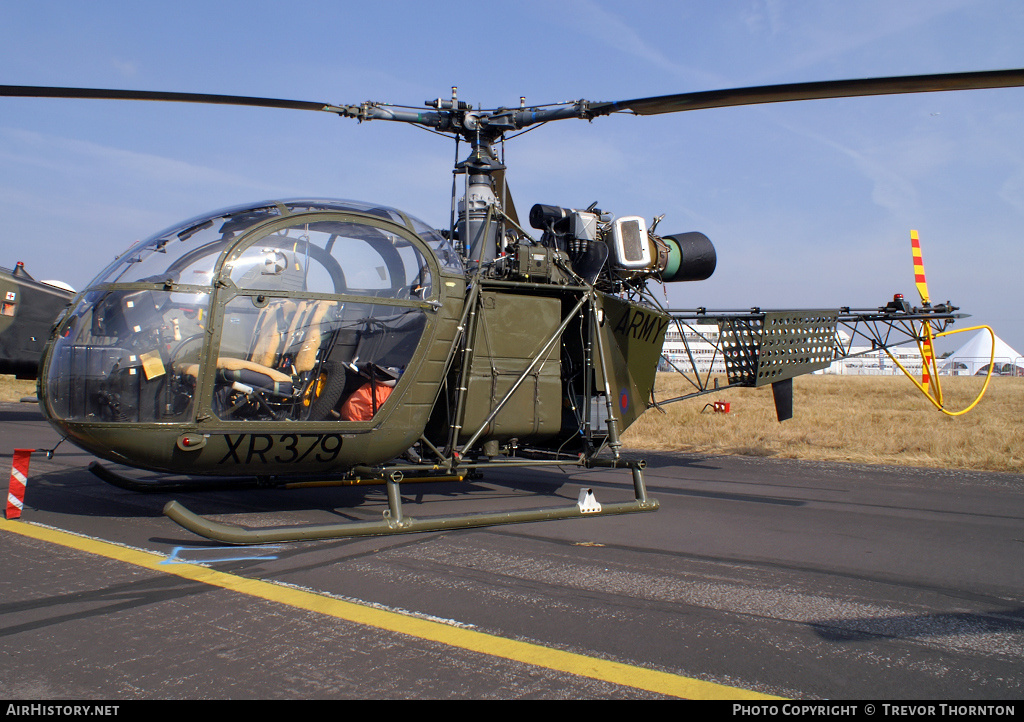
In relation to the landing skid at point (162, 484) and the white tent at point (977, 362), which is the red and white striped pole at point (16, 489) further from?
the white tent at point (977, 362)

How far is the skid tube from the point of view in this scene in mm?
4684

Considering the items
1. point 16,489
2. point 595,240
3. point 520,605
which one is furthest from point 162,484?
point 595,240

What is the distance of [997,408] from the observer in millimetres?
22625

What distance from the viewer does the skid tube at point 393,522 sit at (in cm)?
Result: 468

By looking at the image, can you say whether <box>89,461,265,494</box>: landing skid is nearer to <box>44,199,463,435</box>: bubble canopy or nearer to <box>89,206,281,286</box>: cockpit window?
<box>44,199,463,435</box>: bubble canopy

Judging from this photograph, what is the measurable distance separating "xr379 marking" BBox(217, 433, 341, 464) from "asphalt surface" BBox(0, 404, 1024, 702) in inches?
26.4

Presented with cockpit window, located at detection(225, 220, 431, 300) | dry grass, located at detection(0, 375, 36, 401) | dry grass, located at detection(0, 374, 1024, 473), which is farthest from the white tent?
cockpit window, located at detection(225, 220, 431, 300)

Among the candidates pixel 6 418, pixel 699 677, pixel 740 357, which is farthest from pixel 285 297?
pixel 6 418

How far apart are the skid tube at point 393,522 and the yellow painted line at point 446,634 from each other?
11.6 inches

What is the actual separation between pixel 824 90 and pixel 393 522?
463cm

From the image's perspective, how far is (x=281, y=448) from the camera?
534 centimetres

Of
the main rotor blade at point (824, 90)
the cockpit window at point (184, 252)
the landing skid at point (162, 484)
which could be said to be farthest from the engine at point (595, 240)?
the landing skid at point (162, 484)

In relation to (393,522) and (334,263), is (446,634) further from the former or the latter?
(334,263)

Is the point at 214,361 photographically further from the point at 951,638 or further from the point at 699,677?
the point at 951,638
